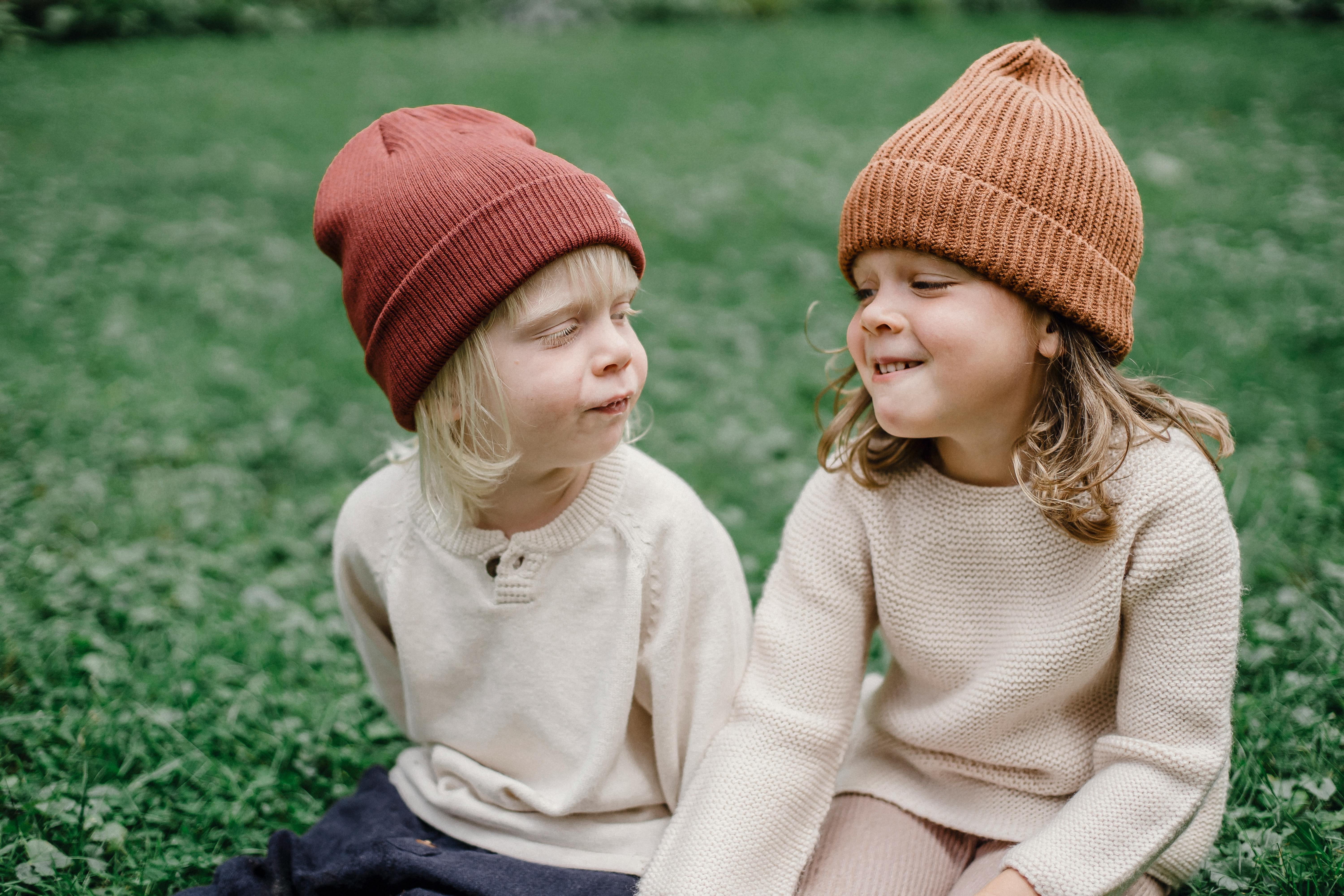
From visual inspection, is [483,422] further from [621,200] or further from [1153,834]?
[621,200]

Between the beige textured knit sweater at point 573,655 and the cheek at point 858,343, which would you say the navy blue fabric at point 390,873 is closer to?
the beige textured knit sweater at point 573,655

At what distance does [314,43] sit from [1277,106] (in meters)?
10.4

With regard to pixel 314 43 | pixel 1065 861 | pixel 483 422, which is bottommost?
pixel 314 43

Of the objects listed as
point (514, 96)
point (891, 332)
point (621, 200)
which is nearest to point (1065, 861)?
point (891, 332)

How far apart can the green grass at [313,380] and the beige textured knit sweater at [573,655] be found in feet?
1.72

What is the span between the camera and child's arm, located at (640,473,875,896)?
1924 millimetres

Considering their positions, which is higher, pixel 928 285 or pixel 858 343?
pixel 928 285

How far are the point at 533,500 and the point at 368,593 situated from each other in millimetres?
512

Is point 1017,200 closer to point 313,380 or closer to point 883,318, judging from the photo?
point 883,318

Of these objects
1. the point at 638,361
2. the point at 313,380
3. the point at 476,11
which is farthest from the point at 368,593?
the point at 476,11

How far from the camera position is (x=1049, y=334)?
1.78 metres

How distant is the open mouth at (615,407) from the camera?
186 centimetres

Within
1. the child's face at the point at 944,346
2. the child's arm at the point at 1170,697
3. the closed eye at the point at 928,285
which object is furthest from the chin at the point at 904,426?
the child's arm at the point at 1170,697

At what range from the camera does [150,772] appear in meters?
2.47
